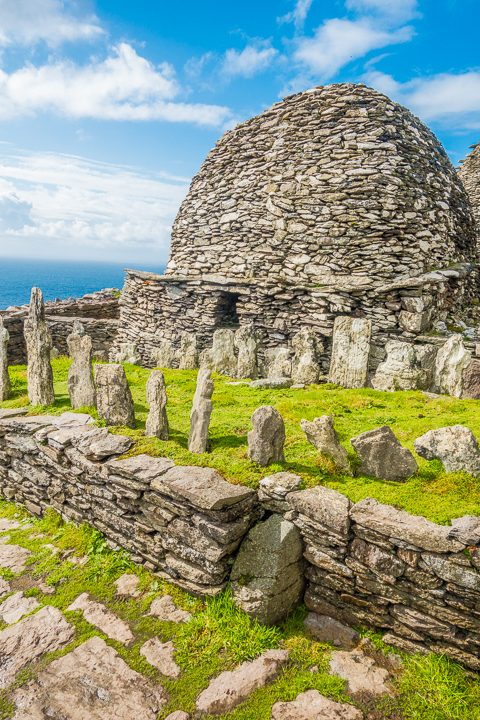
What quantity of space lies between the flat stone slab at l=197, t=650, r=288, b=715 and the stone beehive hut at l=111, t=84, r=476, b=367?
8327 millimetres

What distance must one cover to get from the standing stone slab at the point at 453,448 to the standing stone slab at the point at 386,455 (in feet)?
0.74

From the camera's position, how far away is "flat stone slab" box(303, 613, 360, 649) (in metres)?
3.84

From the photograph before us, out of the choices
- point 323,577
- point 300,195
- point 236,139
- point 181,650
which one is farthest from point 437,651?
point 236,139

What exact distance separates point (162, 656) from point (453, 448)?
371cm

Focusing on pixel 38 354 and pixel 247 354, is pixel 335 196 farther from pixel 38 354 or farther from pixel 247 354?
pixel 38 354

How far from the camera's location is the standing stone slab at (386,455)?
4180mm

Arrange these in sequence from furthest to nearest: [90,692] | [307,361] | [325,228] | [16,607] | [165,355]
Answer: [325,228] < [165,355] < [307,361] < [16,607] < [90,692]

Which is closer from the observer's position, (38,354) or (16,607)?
(16,607)

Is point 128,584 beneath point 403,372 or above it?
beneath

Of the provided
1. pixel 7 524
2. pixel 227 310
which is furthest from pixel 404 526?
pixel 227 310

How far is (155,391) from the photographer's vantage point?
5.58 metres

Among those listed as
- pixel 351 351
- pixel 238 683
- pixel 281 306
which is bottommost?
pixel 238 683

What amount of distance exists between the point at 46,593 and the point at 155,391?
9.65 feet

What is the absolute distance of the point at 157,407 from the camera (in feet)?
18.4
